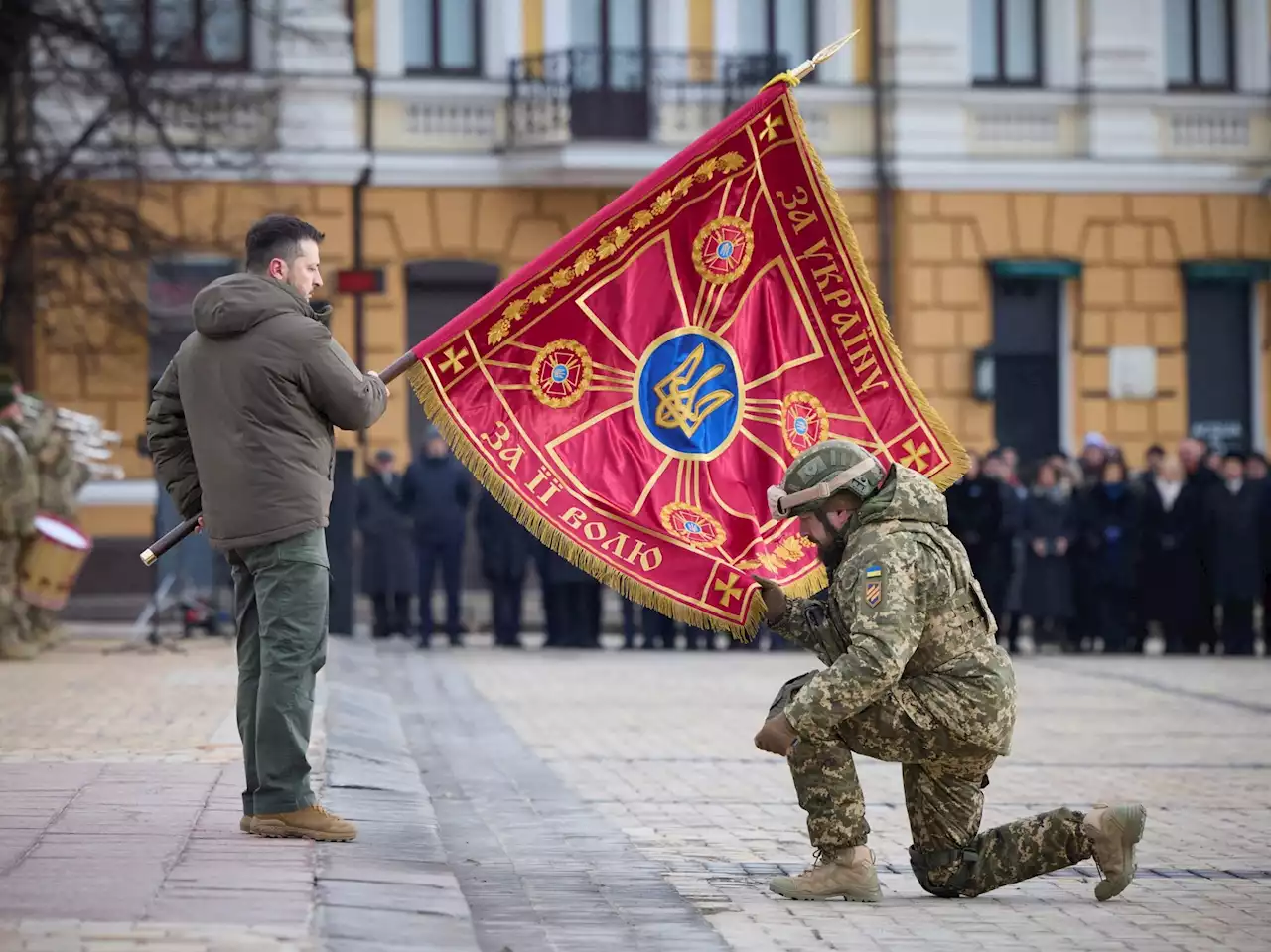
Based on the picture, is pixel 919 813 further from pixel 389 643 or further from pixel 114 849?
pixel 389 643

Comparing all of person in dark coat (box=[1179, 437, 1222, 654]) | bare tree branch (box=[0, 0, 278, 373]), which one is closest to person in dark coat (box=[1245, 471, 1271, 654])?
person in dark coat (box=[1179, 437, 1222, 654])

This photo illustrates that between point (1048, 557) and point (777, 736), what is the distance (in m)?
15.5

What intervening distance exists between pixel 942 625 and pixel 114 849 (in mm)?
2583

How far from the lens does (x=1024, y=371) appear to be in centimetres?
A: 2977

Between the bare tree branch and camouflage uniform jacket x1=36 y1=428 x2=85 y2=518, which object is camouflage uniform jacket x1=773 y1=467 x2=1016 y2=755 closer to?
camouflage uniform jacket x1=36 y1=428 x2=85 y2=518

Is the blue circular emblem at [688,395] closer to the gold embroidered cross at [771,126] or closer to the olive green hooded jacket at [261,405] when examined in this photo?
the gold embroidered cross at [771,126]

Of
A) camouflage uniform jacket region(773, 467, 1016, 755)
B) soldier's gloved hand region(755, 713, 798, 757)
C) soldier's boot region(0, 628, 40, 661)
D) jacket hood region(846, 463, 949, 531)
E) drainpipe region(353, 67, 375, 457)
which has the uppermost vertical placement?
drainpipe region(353, 67, 375, 457)

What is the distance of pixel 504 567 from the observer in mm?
22297

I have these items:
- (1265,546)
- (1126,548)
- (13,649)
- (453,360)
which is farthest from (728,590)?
(1126,548)

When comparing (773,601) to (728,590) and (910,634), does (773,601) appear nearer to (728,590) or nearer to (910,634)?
(728,590)

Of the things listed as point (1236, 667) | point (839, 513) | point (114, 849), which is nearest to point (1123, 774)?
point (839, 513)

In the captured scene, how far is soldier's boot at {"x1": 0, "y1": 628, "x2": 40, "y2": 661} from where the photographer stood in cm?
1798

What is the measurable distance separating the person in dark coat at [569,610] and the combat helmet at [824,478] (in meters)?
14.5

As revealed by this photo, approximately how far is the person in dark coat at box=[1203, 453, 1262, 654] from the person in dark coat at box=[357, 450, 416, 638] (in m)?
7.24
